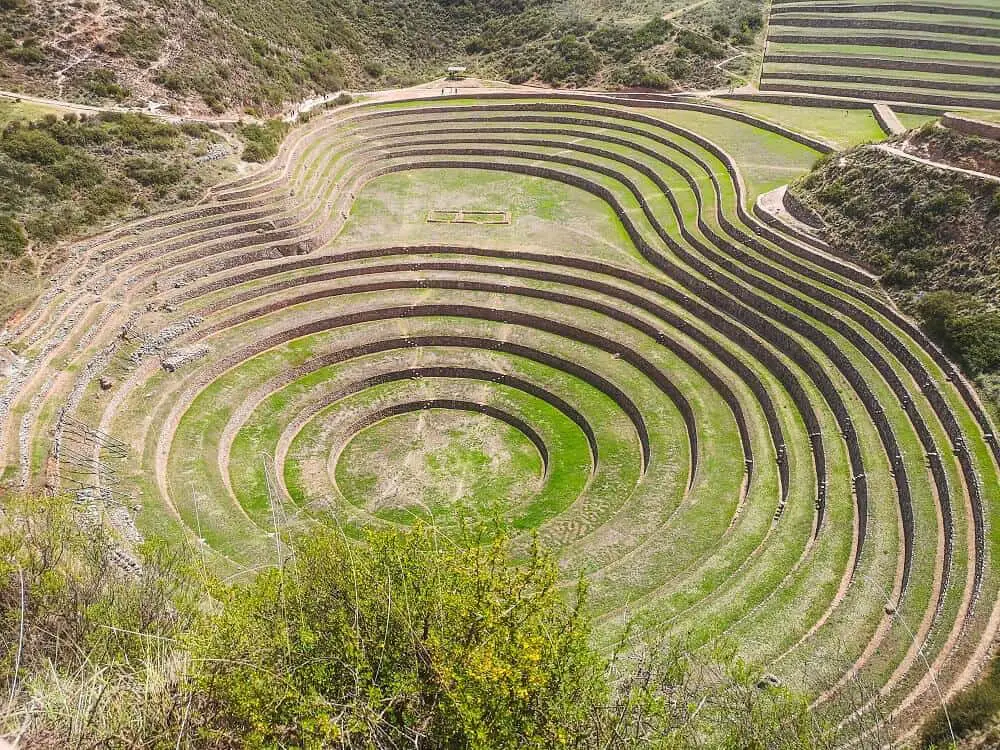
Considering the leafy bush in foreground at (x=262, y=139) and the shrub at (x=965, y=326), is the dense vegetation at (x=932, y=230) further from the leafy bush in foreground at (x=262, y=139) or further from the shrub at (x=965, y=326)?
the leafy bush in foreground at (x=262, y=139)

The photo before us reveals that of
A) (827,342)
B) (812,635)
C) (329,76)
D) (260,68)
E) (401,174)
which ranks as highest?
(329,76)

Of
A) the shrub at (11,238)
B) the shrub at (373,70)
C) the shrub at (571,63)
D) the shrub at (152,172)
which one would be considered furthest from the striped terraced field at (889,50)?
the shrub at (11,238)

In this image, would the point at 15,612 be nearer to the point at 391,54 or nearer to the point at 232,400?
the point at 232,400

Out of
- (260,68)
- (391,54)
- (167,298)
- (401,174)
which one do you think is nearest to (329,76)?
(260,68)

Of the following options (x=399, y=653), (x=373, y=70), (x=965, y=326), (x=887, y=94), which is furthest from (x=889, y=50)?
(x=399, y=653)

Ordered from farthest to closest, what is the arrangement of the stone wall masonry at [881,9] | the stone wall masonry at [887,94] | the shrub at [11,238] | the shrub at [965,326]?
the stone wall masonry at [881,9]
the stone wall masonry at [887,94]
the shrub at [11,238]
the shrub at [965,326]
